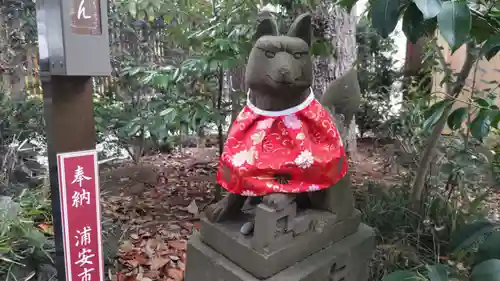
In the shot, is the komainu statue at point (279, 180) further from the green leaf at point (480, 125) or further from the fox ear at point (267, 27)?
the green leaf at point (480, 125)

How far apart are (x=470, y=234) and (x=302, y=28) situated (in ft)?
3.24

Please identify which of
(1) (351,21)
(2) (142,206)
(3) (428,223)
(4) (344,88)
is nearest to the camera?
(4) (344,88)

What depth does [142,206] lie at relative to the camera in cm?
311

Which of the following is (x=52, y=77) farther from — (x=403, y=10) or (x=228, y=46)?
(x=228, y=46)

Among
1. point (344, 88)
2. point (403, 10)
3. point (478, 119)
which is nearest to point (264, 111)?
point (344, 88)

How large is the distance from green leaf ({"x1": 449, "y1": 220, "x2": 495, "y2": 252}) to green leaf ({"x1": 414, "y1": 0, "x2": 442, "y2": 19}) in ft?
2.69

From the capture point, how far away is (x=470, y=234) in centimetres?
134

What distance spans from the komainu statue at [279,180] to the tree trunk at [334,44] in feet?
5.72

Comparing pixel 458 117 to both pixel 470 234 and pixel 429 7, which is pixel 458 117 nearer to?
pixel 470 234

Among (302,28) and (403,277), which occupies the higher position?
(302,28)

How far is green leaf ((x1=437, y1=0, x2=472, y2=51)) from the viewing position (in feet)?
3.03

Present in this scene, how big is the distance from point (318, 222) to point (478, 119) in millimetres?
727

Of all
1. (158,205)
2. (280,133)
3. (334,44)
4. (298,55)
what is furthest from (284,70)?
(334,44)

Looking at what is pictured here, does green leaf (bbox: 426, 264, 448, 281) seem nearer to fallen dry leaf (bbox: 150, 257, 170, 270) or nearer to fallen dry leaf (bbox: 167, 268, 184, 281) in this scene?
fallen dry leaf (bbox: 167, 268, 184, 281)
